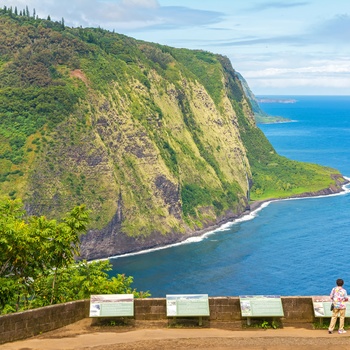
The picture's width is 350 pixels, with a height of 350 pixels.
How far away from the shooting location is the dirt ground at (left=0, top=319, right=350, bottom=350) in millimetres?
38188

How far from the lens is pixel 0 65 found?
199m

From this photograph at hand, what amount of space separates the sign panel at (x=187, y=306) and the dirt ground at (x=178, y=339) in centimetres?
90

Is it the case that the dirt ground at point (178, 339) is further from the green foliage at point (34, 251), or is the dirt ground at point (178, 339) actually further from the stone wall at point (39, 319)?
the green foliage at point (34, 251)

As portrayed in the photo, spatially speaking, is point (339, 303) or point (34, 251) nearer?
point (339, 303)

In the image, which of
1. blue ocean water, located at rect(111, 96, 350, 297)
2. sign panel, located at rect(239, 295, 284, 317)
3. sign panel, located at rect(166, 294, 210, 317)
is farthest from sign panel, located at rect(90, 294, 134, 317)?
blue ocean water, located at rect(111, 96, 350, 297)

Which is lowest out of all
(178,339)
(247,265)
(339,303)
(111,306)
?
(247,265)

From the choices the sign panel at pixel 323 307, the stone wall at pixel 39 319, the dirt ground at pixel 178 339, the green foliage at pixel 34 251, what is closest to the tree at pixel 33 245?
the green foliage at pixel 34 251

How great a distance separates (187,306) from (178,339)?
2.97 meters

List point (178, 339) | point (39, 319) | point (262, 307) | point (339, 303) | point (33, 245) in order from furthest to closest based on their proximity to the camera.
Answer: point (33, 245) < point (262, 307) < point (39, 319) < point (339, 303) < point (178, 339)

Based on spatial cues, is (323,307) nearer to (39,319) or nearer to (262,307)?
(262,307)

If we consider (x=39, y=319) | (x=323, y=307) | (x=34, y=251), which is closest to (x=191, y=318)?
(x=323, y=307)

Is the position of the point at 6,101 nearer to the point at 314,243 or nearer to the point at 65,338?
the point at 314,243

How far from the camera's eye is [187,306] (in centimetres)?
4188

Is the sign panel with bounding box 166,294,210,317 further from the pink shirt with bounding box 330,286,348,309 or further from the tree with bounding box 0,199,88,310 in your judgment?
the tree with bounding box 0,199,88,310
